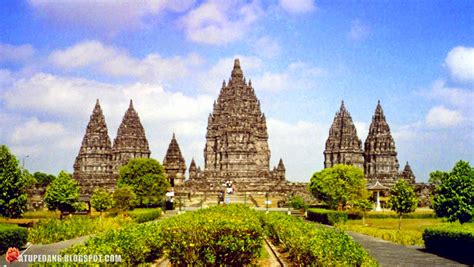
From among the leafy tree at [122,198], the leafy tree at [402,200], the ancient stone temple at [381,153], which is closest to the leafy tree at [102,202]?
the leafy tree at [122,198]

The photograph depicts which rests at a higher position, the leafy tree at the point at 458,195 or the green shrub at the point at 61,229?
the leafy tree at the point at 458,195

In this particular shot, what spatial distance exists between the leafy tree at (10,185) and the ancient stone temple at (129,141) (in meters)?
68.6

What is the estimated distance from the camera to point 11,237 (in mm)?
26156

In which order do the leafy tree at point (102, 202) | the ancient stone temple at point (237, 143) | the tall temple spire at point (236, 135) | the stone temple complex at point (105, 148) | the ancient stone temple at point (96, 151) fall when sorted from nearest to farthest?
1. the leafy tree at point (102, 202)
2. the ancient stone temple at point (237, 143)
3. the tall temple spire at point (236, 135)
4. the ancient stone temple at point (96, 151)
5. the stone temple complex at point (105, 148)

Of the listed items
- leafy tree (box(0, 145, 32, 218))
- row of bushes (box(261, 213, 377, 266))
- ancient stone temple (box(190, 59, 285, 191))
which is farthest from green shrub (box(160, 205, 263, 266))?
ancient stone temple (box(190, 59, 285, 191))

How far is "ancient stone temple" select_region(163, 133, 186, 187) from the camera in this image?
10325 cm

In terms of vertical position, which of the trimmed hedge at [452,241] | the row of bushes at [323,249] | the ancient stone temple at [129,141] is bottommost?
the trimmed hedge at [452,241]

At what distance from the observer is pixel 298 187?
95312mm

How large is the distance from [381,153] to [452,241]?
8112 centimetres

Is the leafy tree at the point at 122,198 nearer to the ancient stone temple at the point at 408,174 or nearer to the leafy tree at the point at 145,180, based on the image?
the leafy tree at the point at 145,180

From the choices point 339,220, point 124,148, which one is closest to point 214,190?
point 124,148

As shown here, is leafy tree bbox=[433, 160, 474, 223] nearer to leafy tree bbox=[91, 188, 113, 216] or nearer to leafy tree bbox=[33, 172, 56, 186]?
leafy tree bbox=[91, 188, 113, 216]

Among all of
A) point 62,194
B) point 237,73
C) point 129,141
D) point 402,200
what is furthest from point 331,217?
point 129,141

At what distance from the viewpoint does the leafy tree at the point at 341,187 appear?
61.3 metres
